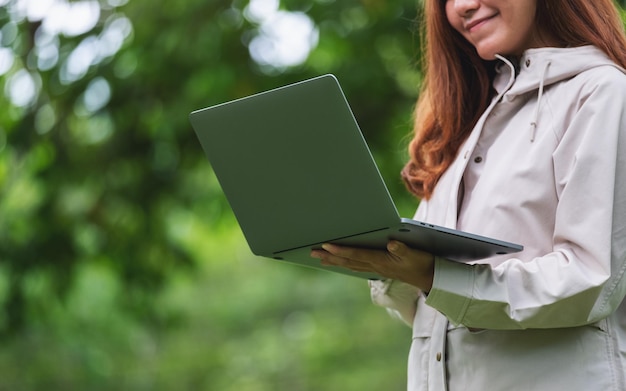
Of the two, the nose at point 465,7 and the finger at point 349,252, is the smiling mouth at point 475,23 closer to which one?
the nose at point 465,7

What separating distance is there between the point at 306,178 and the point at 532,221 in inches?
16.5

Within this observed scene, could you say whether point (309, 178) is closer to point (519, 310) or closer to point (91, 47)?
point (519, 310)

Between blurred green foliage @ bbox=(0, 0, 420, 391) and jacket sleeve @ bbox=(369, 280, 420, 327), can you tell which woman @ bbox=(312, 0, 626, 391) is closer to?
jacket sleeve @ bbox=(369, 280, 420, 327)

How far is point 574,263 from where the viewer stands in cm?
189

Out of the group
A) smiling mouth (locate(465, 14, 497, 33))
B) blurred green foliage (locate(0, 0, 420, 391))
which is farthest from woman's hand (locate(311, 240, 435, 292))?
blurred green foliage (locate(0, 0, 420, 391))

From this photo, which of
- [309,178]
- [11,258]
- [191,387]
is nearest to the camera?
[309,178]

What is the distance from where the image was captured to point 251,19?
17.0 feet

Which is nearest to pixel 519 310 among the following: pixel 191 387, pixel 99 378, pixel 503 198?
pixel 503 198

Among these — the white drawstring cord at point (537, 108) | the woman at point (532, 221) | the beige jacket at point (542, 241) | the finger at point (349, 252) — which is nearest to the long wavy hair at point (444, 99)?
the woman at point (532, 221)

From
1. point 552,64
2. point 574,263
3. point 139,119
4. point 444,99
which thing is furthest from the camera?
point 139,119

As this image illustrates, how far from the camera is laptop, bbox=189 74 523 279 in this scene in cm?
189

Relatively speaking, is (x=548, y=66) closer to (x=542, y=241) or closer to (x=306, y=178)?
(x=542, y=241)

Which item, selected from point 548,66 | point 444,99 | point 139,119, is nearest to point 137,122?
point 139,119

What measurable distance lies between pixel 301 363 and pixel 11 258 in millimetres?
9382
